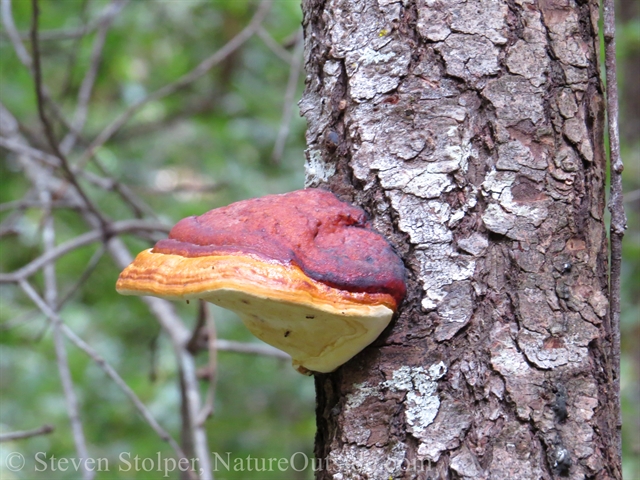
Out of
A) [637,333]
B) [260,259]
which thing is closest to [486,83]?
[260,259]

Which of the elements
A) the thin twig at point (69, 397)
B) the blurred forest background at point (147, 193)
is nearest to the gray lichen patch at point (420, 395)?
the thin twig at point (69, 397)

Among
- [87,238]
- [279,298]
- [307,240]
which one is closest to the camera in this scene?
[279,298]

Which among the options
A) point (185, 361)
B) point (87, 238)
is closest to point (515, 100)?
point (185, 361)

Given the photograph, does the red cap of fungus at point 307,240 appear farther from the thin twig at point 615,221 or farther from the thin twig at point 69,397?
the thin twig at point 69,397

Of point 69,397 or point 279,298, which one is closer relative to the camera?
point 279,298

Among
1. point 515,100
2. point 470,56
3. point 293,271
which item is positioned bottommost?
point 293,271

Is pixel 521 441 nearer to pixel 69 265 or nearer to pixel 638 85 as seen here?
pixel 69 265

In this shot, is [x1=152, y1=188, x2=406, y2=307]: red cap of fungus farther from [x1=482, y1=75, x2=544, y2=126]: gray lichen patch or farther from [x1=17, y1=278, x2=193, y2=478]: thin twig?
[x1=17, y1=278, x2=193, y2=478]: thin twig

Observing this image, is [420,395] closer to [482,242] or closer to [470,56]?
[482,242]
